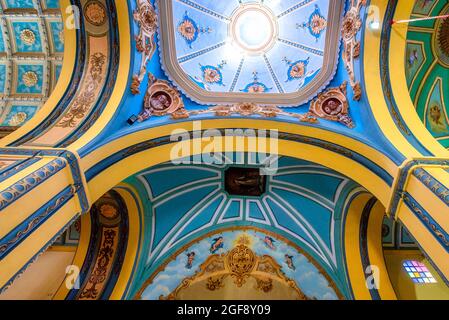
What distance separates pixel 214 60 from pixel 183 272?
7.34 meters

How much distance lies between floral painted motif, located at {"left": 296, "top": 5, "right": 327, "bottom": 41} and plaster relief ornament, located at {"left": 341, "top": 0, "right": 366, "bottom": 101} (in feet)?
6.15

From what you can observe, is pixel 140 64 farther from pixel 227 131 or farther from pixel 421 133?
pixel 421 133

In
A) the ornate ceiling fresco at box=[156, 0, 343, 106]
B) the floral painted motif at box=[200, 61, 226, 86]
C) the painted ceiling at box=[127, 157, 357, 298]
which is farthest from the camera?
the floral painted motif at box=[200, 61, 226, 86]

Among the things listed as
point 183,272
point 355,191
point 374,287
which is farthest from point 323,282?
point 183,272

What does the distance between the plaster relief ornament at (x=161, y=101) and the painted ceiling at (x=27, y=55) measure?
336 cm

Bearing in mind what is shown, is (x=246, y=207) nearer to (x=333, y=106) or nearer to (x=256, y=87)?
(x=333, y=106)

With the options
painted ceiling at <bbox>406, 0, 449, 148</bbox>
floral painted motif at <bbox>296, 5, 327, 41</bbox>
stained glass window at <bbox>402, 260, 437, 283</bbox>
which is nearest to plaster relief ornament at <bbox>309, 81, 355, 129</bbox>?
painted ceiling at <bbox>406, 0, 449, 148</bbox>

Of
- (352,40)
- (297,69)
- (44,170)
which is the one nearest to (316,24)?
(297,69)

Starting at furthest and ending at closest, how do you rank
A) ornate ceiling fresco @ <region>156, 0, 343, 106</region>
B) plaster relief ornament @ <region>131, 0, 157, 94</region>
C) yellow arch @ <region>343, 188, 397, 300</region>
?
ornate ceiling fresco @ <region>156, 0, 343, 106</region>
yellow arch @ <region>343, 188, 397, 300</region>
plaster relief ornament @ <region>131, 0, 157, 94</region>

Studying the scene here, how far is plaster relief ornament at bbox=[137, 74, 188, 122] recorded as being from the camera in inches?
270

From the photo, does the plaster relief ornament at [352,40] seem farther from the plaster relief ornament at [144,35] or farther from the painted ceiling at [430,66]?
the plaster relief ornament at [144,35]

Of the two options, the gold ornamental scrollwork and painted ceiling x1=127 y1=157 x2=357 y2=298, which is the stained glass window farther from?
the gold ornamental scrollwork

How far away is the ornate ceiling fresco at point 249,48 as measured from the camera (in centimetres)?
763

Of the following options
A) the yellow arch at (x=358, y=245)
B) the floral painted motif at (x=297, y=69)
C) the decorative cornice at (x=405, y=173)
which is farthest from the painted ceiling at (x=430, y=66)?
the decorative cornice at (x=405, y=173)
